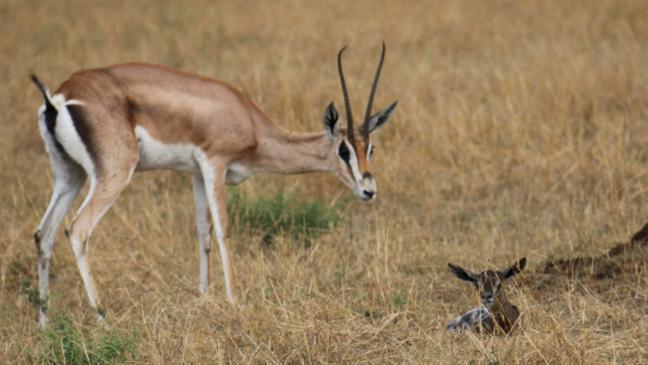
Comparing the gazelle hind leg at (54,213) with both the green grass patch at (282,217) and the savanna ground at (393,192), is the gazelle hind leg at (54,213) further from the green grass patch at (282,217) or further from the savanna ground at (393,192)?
the green grass patch at (282,217)

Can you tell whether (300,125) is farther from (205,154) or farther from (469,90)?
(205,154)

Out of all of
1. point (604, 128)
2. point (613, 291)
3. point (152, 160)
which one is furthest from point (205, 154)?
point (604, 128)

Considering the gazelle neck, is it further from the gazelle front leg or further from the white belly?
the white belly

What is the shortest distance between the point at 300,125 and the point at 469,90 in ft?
6.20

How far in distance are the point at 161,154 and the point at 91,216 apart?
57cm

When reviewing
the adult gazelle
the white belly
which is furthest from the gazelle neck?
the white belly

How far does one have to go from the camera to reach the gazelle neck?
6691 millimetres

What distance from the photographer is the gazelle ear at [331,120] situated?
6488 millimetres

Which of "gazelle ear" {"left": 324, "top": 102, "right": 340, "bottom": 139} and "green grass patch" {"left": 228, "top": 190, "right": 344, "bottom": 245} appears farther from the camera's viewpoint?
"green grass patch" {"left": 228, "top": 190, "right": 344, "bottom": 245}

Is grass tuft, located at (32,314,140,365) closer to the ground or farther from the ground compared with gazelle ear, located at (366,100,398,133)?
closer to the ground

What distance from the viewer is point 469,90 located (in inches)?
403

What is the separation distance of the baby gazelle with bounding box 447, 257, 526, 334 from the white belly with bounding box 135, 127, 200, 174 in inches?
71.9

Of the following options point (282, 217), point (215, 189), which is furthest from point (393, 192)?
point (215, 189)

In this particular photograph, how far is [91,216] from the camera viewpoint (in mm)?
6039
